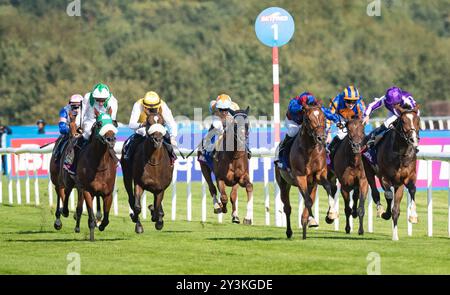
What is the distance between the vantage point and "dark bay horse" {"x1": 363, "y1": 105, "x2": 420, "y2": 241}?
12828 millimetres

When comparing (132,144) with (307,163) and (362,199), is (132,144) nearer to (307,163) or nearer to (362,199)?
(307,163)

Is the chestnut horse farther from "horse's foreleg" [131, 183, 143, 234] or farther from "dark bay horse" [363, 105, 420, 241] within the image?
"dark bay horse" [363, 105, 420, 241]

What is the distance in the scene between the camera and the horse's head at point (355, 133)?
45.2ft

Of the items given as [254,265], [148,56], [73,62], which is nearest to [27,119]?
[73,62]

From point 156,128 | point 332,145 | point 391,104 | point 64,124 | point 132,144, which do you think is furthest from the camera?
point 64,124

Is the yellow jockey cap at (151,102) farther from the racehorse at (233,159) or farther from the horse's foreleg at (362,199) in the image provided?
the horse's foreleg at (362,199)

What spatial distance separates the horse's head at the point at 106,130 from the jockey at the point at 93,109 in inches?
23.3

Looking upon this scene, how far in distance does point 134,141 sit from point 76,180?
4.12 feet

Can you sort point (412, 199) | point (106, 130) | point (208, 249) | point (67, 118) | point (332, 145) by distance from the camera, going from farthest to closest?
point (67, 118) < point (332, 145) < point (412, 199) < point (106, 130) < point (208, 249)

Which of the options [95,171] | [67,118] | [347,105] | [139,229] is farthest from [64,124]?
[347,105]

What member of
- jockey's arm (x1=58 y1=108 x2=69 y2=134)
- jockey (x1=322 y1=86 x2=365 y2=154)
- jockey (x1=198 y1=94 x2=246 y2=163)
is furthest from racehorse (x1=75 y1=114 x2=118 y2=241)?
jockey (x1=322 y1=86 x2=365 y2=154)

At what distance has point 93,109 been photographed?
44.3ft

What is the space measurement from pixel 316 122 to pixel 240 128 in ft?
9.10

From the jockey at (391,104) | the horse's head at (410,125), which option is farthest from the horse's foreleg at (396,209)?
the jockey at (391,104)
